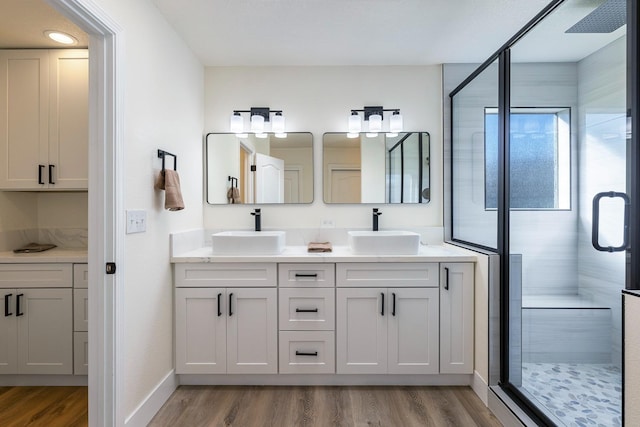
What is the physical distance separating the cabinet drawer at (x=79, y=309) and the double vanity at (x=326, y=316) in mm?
593

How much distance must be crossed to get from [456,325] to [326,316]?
33.6 inches

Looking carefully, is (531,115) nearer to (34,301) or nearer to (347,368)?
(347,368)

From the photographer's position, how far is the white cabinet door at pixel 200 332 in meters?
2.13

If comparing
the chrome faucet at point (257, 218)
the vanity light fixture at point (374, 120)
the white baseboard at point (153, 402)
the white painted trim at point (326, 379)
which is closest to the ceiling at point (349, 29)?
the vanity light fixture at point (374, 120)

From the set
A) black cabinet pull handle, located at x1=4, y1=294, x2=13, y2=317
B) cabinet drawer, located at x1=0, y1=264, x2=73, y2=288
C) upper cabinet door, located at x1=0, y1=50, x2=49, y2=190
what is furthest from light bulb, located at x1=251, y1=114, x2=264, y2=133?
black cabinet pull handle, located at x1=4, y1=294, x2=13, y2=317

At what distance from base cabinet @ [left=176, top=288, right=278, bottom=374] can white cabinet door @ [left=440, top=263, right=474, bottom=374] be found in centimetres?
110

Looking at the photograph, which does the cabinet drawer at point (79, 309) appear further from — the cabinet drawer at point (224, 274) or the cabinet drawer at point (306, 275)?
the cabinet drawer at point (306, 275)

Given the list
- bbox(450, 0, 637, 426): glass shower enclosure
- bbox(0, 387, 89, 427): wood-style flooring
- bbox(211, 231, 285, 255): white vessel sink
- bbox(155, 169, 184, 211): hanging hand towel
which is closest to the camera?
bbox(450, 0, 637, 426): glass shower enclosure

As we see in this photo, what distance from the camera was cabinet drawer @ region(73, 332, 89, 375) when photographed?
2117 mm

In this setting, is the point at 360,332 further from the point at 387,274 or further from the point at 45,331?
the point at 45,331

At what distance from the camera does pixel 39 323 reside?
2098 mm

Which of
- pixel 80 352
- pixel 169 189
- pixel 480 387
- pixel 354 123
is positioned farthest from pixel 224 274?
pixel 480 387

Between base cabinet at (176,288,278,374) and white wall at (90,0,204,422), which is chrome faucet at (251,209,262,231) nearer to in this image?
white wall at (90,0,204,422)

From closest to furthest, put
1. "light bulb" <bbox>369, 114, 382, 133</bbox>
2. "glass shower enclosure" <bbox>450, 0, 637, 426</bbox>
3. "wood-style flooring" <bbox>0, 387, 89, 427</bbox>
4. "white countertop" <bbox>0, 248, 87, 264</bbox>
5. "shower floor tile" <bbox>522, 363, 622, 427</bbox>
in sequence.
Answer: "shower floor tile" <bbox>522, 363, 622, 427</bbox>
"glass shower enclosure" <bbox>450, 0, 637, 426</bbox>
"wood-style flooring" <bbox>0, 387, 89, 427</bbox>
"white countertop" <bbox>0, 248, 87, 264</bbox>
"light bulb" <bbox>369, 114, 382, 133</bbox>
